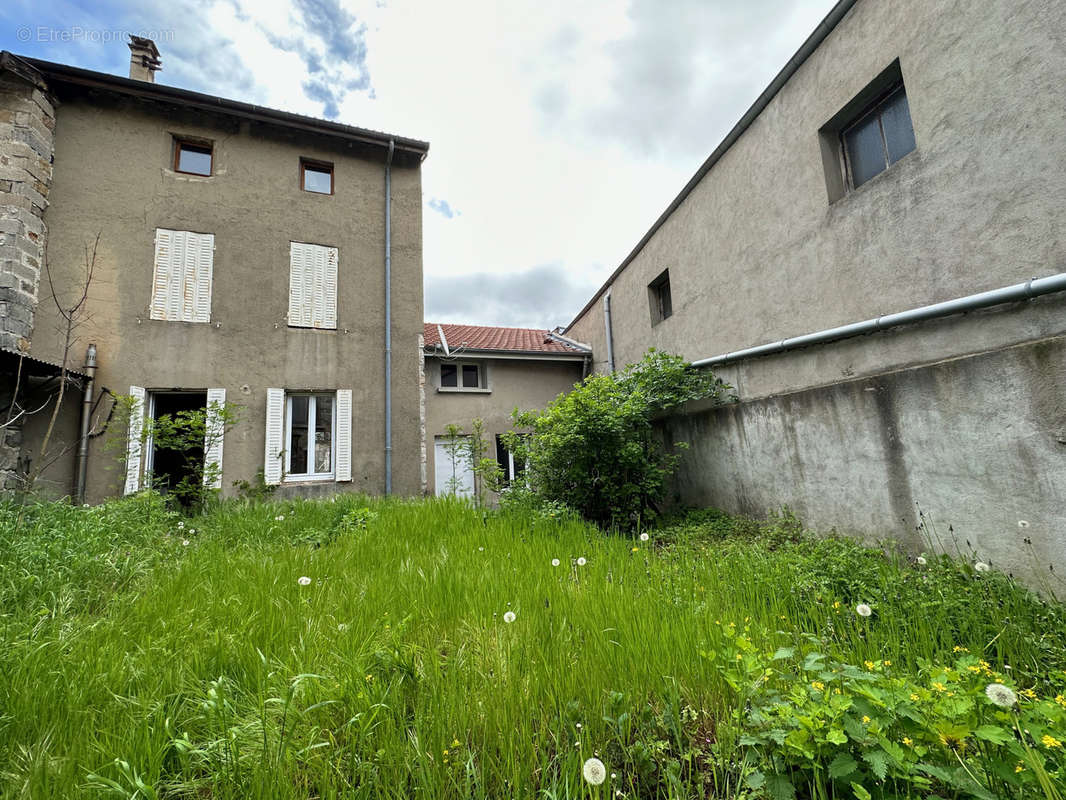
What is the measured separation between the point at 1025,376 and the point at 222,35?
35.9ft

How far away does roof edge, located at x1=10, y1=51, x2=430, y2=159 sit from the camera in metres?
7.20

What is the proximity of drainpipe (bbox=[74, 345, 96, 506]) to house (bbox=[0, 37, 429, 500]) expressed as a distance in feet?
0.12

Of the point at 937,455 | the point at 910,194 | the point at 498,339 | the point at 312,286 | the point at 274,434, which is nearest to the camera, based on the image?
the point at 937,455

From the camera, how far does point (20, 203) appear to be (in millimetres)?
6641

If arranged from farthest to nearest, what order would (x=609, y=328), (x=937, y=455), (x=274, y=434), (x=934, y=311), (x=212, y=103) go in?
1. (x=609, y=328)
2. (x=212, y=103)
3. (x=274, y=434)
4. (x=934, y=311)
5. (x=937, y=455)

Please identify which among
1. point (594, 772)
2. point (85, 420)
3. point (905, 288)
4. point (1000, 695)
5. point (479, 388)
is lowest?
point (594, 772)

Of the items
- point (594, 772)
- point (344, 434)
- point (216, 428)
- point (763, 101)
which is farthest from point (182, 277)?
point (763, 101)

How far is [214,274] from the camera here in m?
7.94

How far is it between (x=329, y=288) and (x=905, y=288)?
9321 mm

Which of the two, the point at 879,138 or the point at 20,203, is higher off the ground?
the point at 20,203

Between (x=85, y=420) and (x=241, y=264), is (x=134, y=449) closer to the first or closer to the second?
(x=85, y=420)

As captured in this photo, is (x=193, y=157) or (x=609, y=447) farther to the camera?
(x=193, y=157)

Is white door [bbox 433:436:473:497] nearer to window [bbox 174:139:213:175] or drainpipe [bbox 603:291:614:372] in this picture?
drainpipe [bbox 603:291:614:372]

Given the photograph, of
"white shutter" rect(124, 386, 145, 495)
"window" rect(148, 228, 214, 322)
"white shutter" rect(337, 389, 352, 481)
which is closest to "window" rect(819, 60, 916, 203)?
"white shutter" rect(337, 389, 352, 481)
